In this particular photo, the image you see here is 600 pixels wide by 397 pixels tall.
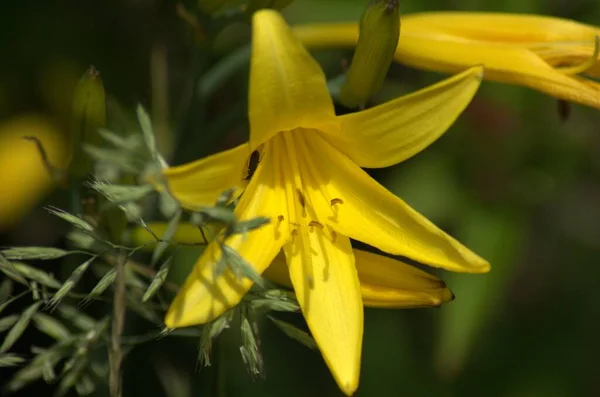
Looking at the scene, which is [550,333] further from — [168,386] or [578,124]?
[168,386]

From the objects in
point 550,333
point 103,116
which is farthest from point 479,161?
point 103,116

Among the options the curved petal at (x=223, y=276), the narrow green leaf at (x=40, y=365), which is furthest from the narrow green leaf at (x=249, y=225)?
the narrow green leaf at (x=40, y=365)

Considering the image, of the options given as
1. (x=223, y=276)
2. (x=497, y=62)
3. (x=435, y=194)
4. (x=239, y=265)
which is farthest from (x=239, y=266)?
(x=435, y=194)

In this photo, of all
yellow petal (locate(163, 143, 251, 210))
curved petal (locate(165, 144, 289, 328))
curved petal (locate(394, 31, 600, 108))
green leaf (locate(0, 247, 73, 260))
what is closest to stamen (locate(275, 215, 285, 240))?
curved petal (locate(165, 144, 289, 328))

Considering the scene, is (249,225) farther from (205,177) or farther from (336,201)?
(336,201)

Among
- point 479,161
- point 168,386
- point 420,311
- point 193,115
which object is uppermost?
point 193,115

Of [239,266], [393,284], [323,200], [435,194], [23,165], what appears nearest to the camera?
[239,266]
